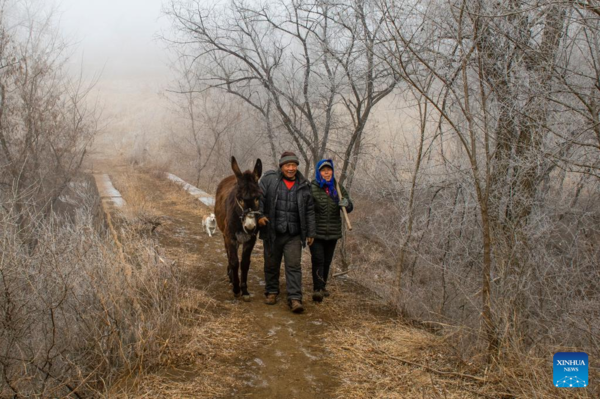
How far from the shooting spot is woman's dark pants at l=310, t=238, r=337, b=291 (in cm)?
616

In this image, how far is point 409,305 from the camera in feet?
20.7

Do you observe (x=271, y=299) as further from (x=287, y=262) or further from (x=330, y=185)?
(x=330, y=185)

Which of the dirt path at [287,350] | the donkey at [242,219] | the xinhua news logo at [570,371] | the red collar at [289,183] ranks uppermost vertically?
the red collar at [289,183]

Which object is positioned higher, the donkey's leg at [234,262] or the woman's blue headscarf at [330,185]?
the woman's blue headscarf at [330,185]

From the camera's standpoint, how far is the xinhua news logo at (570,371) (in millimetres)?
3285

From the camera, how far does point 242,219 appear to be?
18.2 feet

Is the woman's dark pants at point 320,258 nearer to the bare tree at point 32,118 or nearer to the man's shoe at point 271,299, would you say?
the man's shoe at point 271,299

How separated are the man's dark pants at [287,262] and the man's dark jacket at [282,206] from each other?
0.36ft

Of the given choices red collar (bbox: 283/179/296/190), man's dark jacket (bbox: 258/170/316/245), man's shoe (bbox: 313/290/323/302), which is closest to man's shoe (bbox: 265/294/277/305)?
man's shoe (bbox: 313/290/323/302)

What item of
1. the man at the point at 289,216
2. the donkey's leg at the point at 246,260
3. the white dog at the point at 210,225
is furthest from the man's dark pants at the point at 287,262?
the white dog at the point at 210,225

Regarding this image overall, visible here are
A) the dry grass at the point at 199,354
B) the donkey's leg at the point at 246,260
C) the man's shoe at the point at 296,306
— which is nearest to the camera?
the dry grass at the point at 199,354

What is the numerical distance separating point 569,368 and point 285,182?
365cm

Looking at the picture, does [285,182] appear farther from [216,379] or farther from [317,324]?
[216,379]

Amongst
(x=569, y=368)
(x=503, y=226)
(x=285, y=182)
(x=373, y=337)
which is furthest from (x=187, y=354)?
(x=503, y=226)
